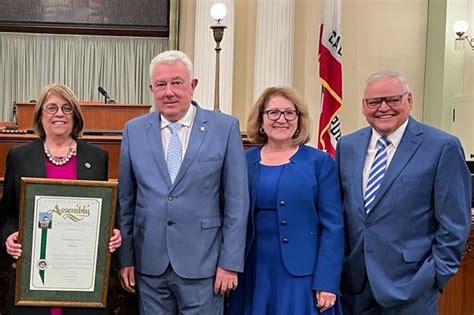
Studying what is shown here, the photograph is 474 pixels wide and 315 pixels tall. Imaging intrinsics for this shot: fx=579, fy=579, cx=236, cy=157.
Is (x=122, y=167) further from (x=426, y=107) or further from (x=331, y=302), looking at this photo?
(x=426, y=107)

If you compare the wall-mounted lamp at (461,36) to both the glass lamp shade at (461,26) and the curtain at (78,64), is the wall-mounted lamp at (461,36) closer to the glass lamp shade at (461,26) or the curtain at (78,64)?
the glass lamp shade at (461,26)

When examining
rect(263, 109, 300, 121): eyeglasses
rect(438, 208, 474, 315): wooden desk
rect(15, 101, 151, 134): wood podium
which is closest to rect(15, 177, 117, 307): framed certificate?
rect(263, 109, 300, 121): eyeglasses

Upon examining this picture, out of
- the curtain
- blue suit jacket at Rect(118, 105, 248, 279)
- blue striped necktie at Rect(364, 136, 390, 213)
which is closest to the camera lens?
blue suit jacket at Rect(118, 105, 248, 279)

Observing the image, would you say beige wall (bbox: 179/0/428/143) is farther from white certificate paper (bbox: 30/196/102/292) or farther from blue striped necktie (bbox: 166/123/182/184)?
white certificate paper (bbox: 30/196/102/292)

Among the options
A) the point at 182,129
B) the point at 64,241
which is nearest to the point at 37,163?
the point at 64,241

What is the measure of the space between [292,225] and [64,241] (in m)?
0.96

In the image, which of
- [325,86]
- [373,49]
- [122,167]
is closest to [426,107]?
A: [373,49]

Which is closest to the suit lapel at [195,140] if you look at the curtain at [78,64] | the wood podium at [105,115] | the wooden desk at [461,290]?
the wooden desk at [461,290]

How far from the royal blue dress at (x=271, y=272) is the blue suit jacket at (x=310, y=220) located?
3cm

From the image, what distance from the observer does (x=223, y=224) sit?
244 centimetres

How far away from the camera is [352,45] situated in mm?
8195

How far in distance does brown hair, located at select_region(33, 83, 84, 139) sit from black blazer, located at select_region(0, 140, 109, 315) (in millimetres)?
79

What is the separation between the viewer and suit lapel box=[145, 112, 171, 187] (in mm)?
2391

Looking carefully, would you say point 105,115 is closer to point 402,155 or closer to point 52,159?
point 52,159
